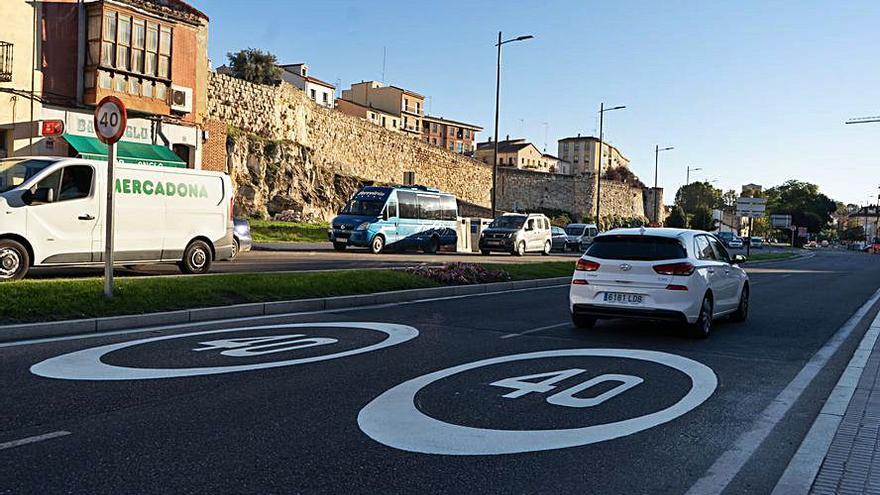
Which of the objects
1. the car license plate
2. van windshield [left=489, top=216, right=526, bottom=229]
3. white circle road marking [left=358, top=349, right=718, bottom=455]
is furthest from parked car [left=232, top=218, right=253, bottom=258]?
white circle road marking [left=358, top=349, right=718, bottom=455]

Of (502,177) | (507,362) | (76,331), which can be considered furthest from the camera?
(502,177)

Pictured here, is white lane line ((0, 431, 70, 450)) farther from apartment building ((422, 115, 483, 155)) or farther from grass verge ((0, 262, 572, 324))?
apartment building ((422, 115, 483, 155))

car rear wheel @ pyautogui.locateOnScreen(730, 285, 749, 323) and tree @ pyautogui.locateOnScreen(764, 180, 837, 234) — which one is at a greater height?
tree @ pyautogui.locateOnScreen(764, 180, 837, 234)

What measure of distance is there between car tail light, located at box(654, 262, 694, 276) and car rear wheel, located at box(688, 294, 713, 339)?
568 millimetres

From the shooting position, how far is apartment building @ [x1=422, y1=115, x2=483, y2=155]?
12238 cm

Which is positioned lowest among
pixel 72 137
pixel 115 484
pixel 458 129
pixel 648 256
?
pixel 115 484

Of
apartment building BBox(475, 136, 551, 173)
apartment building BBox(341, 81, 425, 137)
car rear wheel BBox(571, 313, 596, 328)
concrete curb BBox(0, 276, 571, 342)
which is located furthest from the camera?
apartment building BBox(475, 136, 551, 173)

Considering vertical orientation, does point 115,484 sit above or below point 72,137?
below

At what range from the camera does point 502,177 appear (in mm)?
90438

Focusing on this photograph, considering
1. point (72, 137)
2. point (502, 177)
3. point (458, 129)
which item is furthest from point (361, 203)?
point (458, 129)

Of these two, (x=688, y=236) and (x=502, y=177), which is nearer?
(x=688, y=236)

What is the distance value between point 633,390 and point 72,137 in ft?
87.6

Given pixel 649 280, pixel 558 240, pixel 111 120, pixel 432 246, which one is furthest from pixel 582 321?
pixel 558 240

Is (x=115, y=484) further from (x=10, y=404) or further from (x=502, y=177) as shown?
(x=502, y=177)
